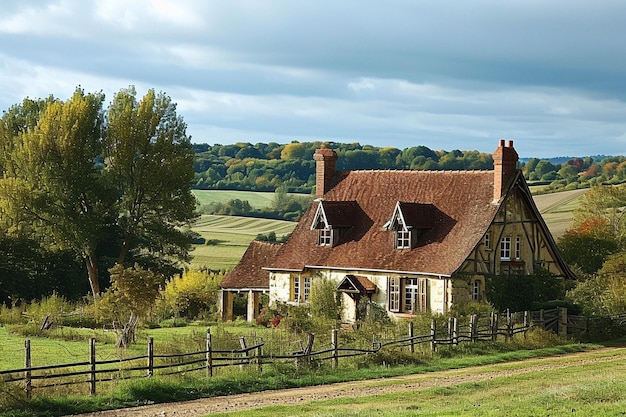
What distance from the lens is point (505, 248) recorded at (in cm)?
4706

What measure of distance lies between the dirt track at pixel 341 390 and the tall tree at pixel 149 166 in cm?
3187

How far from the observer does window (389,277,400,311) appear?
4625cm

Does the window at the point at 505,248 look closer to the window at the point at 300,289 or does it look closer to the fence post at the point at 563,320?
the fence post at the point at 563,320

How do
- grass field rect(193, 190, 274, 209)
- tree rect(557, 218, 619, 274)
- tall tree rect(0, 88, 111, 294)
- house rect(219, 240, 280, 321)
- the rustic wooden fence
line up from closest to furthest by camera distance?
1. the rustic wooden fence
2. house rect(219, 240, 280, 321)
3. tall tree rect(0, 88, 111, 294)
4. tree rect(557, 218, 619, 274)
5. grass field rect(193, 190, 274, 209)

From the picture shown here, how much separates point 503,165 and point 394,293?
7.78 m

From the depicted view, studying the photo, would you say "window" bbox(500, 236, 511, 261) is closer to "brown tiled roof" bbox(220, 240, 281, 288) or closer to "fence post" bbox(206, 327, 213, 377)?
"brown tiled roof" bbox(220, 240, 281, 288)

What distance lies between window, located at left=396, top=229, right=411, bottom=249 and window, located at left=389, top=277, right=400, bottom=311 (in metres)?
1.86

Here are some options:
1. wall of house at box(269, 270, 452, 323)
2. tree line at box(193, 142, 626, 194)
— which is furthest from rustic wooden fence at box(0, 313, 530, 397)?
tree line at box(193, 142, 626, 194)

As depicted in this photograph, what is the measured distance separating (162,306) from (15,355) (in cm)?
2286

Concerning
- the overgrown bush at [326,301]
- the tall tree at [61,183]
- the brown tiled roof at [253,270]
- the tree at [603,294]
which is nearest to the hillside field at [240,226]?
the tall tree at [61,183]

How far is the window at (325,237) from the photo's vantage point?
166 feet

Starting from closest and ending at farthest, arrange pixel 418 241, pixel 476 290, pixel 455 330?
pixel 455 330
pixel 476 290
pixel 418 241

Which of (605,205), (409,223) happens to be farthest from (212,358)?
(605,205)

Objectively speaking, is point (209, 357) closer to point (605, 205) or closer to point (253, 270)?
point (253, 270)
